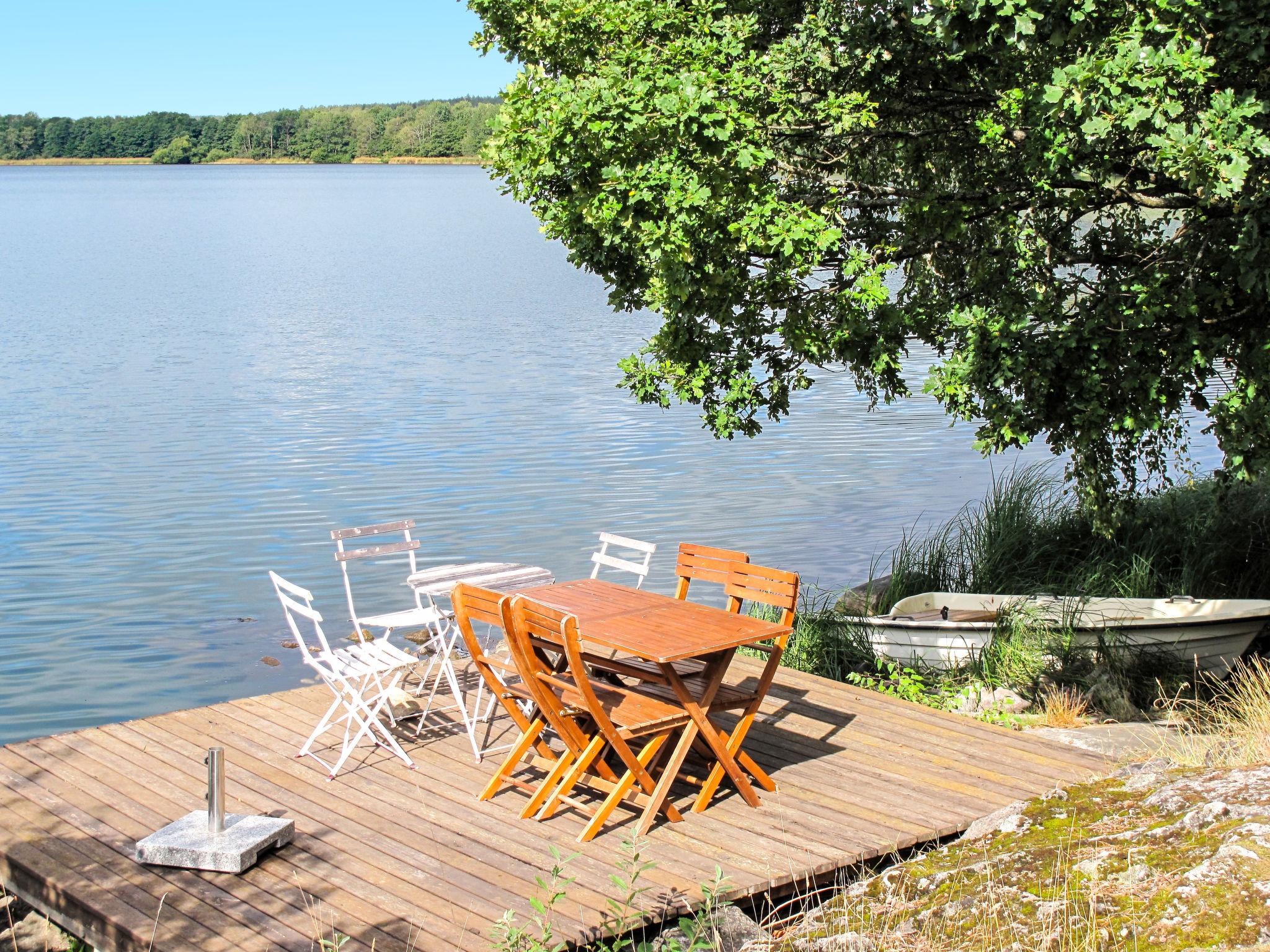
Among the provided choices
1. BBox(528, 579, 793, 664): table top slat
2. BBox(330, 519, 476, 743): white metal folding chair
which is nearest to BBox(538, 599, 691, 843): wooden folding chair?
BBox(528, 579, 793, 664): table top slat

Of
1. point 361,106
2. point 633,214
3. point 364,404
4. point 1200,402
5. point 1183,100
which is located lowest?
point 364,404

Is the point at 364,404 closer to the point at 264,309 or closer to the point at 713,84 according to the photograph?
the point at 264,309

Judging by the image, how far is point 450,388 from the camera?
77.3 ft

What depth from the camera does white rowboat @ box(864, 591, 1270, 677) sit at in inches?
369

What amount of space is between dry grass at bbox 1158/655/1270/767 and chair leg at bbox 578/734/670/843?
239 cm

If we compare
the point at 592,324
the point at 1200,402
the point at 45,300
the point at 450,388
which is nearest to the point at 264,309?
the point at 45,300

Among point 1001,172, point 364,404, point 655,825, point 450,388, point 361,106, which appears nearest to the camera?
point 655,825

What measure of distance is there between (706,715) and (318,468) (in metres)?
12.9

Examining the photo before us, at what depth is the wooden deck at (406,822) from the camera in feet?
16.0

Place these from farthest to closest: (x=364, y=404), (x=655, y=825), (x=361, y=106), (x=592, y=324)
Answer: (x=361, y=106) → (x=592, y=324) → (x=364, y=404) → (x=655, y=825)

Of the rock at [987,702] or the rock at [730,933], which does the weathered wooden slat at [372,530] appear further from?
the rock at [987,702]

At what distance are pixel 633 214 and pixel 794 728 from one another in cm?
301

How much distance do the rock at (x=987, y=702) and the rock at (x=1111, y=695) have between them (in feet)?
1.62

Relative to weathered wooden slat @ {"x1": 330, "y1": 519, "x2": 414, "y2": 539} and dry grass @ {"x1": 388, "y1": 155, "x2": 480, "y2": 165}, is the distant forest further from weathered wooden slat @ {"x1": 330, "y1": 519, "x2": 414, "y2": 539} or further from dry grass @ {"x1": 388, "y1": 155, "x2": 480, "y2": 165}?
weathered wooden slat @ {"x1": 330, "y1": 519, "x2": 414, "y2": 539}
